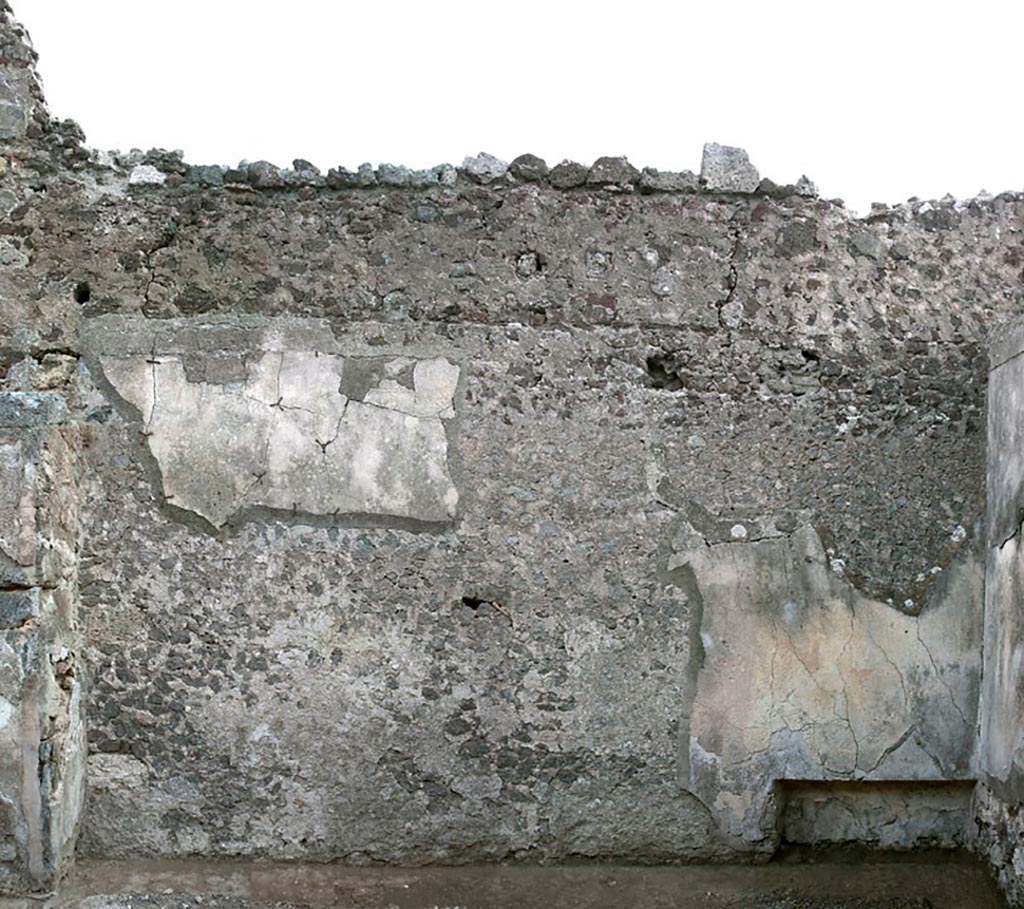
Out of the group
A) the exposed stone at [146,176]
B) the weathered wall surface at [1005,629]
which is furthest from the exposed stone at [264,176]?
the weathered wall surface at [1005,629]

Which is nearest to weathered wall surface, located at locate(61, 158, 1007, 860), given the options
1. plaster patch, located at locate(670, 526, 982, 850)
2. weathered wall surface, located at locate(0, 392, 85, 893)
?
plaster patch, located at locate(670, 526, 982, 850)

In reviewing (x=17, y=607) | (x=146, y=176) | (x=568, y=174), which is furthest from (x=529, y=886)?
(x=146, y=176)

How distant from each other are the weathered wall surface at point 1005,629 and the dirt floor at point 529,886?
185 millimetres

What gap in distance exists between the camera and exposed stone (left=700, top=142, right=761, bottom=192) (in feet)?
11.2

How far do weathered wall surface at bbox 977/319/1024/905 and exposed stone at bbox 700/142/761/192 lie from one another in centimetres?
87

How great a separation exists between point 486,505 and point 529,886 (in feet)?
3.69

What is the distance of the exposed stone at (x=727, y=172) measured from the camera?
11.2 ft

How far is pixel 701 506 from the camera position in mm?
3393

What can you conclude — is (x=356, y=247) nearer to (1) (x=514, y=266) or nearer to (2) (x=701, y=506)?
(1) (x=514, y=266)

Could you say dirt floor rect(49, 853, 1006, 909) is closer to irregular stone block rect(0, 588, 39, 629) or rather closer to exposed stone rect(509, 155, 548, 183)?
irregular stone block rect(0, 588, 39, 629)

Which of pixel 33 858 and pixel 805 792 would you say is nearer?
pixel 33 858

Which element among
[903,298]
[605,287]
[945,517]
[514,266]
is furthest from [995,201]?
[514,266]

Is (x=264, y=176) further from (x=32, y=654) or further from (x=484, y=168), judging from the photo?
(x=32, y=654)

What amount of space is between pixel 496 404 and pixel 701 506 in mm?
681
